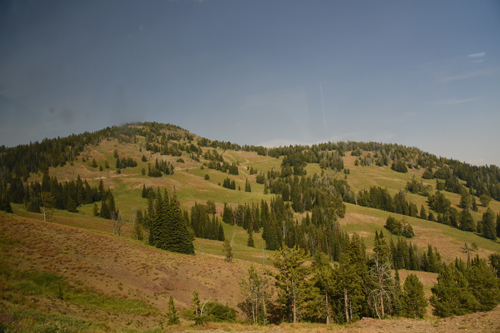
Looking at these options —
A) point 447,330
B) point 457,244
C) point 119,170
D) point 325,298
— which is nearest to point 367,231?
point 457,244

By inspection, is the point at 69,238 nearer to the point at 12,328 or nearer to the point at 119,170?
the point at 12,328

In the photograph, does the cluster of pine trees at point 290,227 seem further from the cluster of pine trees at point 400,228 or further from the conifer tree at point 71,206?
the conifer tree at point 71,206

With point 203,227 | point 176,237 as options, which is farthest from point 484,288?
point 203,227

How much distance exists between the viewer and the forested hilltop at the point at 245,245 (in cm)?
3206

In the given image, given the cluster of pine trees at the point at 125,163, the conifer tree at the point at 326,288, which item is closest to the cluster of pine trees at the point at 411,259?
the conifer tree at the point at 326,288

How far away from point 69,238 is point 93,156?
188091 millimetres

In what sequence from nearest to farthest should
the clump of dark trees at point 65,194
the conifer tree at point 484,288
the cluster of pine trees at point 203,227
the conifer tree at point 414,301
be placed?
the conifer tree at point 414,301
the conifer tree at point 484,288
the cluster of pine trees at point 203,227
the clump of dark trees at point 65,194

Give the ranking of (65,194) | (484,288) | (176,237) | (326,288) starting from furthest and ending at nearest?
(65,194) → (176,237) → (484,288) → (326,288)

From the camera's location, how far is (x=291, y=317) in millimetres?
35219

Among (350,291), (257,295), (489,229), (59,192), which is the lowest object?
(489,229)

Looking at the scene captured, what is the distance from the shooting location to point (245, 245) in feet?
333

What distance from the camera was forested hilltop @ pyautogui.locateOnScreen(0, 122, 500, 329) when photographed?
32.1 metres

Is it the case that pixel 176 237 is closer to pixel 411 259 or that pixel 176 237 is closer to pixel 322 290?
pixel 322 290

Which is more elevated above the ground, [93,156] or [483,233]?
[93,156]
